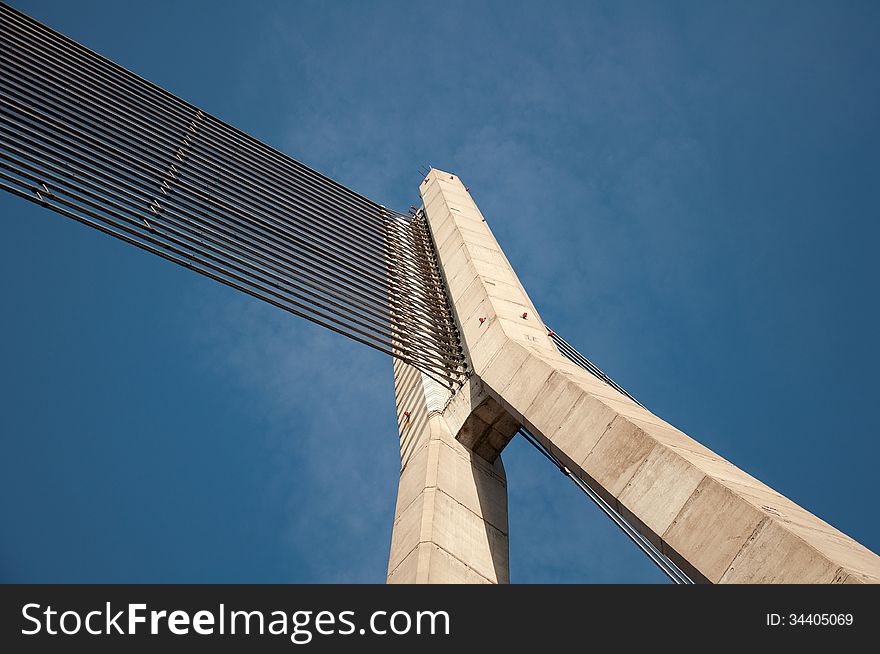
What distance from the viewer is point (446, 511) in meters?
11.2

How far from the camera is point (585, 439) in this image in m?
9.10

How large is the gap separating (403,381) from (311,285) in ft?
14.4

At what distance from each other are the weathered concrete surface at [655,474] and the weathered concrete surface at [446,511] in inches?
55.0

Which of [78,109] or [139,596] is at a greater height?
[78,109]

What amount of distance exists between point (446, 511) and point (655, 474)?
156 inches

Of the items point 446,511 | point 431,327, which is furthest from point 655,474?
point 431,327

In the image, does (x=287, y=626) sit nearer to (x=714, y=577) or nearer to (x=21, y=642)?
(x=21, y=642)

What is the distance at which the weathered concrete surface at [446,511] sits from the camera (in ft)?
34.3

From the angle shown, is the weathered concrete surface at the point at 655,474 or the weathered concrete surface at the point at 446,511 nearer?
the weathered concrete surface at the point at 655,474

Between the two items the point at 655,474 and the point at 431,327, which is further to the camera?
the point at 431,327

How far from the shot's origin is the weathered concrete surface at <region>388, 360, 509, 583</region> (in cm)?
1047

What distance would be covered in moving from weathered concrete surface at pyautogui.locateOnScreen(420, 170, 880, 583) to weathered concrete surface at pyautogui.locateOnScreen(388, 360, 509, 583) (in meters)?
1.40

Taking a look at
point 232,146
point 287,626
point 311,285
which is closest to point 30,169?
point 311,285

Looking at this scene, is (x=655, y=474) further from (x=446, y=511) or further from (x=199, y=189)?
(x=199, y=189)
